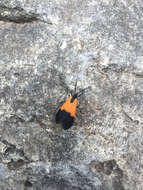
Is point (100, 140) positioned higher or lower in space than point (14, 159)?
higher

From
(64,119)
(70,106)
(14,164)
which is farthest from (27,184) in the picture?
(70,106)

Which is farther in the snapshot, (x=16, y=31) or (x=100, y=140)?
(x=16, y=31)

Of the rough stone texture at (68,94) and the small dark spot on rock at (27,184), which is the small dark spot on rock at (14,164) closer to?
the rough stone texture at (68,94)

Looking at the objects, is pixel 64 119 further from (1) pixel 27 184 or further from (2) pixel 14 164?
(1) pixel 27 184

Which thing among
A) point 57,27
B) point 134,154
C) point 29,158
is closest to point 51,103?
point 29,158

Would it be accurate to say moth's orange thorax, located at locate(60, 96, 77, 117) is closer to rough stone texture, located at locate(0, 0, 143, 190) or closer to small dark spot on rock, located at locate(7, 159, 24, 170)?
rough stone texture, located at locate(0, 0, 143, 190)

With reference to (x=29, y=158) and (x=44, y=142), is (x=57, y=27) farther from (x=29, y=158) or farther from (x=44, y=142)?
(x=29, y=158)
